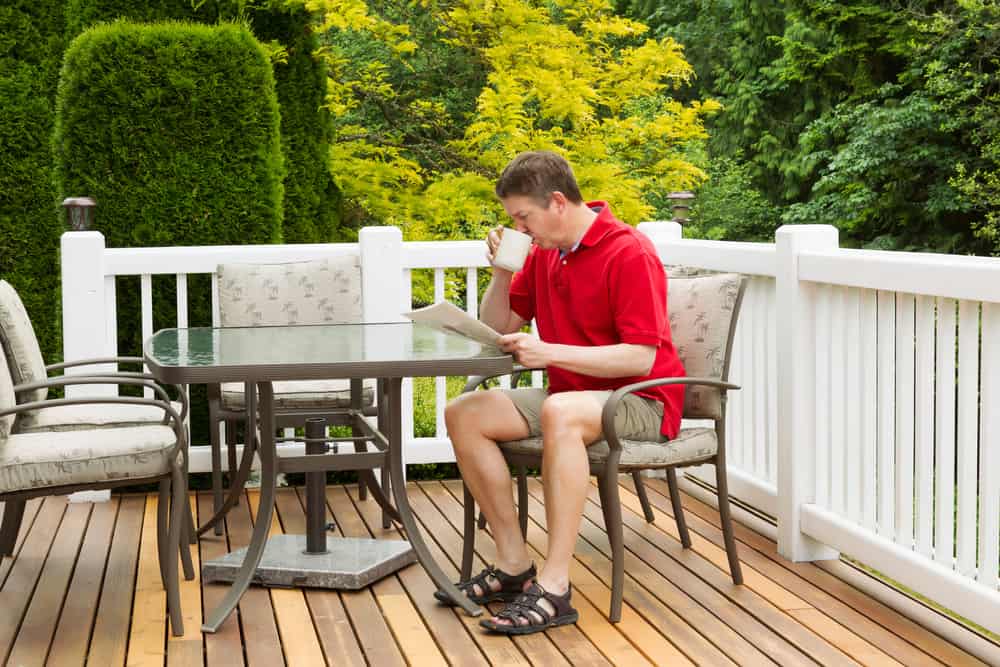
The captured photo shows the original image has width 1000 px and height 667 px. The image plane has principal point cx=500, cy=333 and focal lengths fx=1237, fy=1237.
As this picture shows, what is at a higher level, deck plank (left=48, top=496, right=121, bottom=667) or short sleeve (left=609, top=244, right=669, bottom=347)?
short sleeve (left=609, top=244, right=669, bottom=347)

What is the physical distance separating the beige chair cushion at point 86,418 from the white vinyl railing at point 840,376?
0.93 meters

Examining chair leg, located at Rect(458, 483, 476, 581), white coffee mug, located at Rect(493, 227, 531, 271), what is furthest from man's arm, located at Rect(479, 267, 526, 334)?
chair leg, located at Rect(458, 483, 476, 581)

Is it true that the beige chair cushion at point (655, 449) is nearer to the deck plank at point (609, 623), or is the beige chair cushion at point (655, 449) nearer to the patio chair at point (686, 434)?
the patio chair at point (686, 434)

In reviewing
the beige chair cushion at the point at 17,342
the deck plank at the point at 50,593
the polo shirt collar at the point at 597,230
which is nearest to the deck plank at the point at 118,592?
the deck plank at the point at 50,593

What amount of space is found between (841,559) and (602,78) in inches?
207

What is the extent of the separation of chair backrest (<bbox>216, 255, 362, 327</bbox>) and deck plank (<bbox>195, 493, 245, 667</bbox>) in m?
0.89

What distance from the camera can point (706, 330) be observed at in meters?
3.91

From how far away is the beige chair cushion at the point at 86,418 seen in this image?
13.0 feet

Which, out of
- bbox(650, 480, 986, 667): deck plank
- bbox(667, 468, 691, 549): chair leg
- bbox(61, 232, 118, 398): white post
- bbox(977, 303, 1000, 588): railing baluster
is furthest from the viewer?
bbox(61, 232, 118, 398): white post

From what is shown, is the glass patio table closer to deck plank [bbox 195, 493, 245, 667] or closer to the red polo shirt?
deck plank [bbox 195, 493, 245, 667]

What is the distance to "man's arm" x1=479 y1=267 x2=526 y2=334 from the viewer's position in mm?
3947

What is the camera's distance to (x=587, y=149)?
8.38m

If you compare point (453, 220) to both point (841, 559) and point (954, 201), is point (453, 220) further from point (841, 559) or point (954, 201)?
point (954, 201)

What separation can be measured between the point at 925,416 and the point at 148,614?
2297 millimetres
